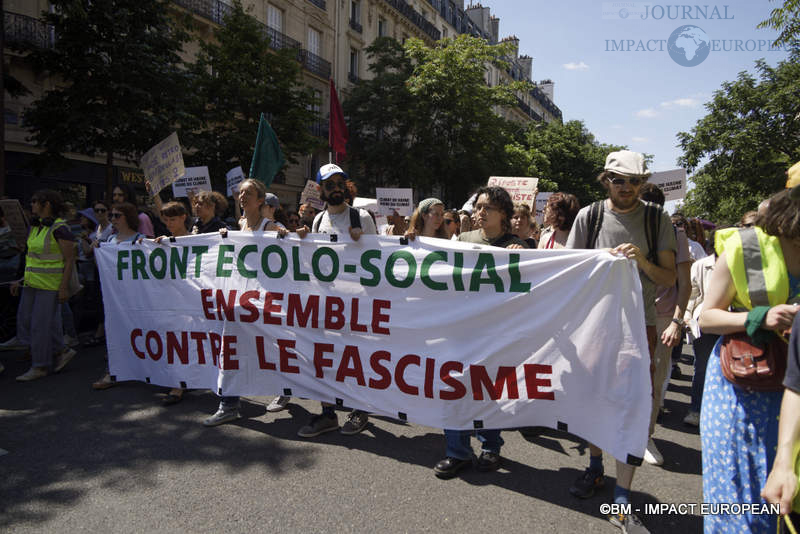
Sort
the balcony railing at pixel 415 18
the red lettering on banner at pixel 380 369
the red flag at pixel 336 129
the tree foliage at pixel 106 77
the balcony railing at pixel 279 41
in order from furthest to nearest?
the balcony railing at pixel 415 18 < the balcony railing at pixel 279 41 < the red flag at pixel 336 129 < the tree foliage at pixel 106 77 < the red lettering on banner at pixel 380 369

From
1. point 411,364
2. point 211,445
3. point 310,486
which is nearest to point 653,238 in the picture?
point 411,364

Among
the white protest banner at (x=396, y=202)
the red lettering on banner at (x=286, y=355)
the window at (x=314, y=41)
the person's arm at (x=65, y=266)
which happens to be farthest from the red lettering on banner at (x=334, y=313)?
the window at (x=314, y=41)

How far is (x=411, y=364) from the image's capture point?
3635mm

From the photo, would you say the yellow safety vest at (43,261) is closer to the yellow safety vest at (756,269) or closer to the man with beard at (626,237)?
the man with beard at (626,237)

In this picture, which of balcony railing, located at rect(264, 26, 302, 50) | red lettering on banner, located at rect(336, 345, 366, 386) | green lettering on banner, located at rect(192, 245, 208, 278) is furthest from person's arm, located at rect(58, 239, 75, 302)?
balcony railing, located at rect(264, 26, 302, 50)

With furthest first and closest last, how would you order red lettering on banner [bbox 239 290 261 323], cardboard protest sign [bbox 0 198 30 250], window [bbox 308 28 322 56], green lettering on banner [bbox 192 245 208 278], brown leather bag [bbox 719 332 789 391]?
1. window [bbox 308 28 322 56]
2. cardboard protest sign [bbox 0 198 30 250]
3. green lettering on banner [bbox 192 245 208 278]
4. red lettering on banner [bbox 239 290 261 323]
5. brown leather bag [bbox 719 332 789 391]

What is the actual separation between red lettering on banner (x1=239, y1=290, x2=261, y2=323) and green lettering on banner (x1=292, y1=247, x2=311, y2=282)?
14.3 inches

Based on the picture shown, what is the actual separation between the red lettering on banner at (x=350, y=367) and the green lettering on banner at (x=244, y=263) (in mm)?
1049

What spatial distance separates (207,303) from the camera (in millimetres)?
4426

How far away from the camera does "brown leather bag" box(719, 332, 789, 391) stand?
1.85m

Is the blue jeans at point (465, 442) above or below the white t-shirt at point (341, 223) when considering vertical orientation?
below

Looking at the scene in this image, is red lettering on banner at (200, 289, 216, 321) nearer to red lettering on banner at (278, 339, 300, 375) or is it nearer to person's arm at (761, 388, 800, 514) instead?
red lettering on banner at (278, 339, 300, 375)

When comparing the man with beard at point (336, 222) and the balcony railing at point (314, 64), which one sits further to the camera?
the balcony railing at point (314, 64)

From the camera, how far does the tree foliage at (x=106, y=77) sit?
11.3 m
